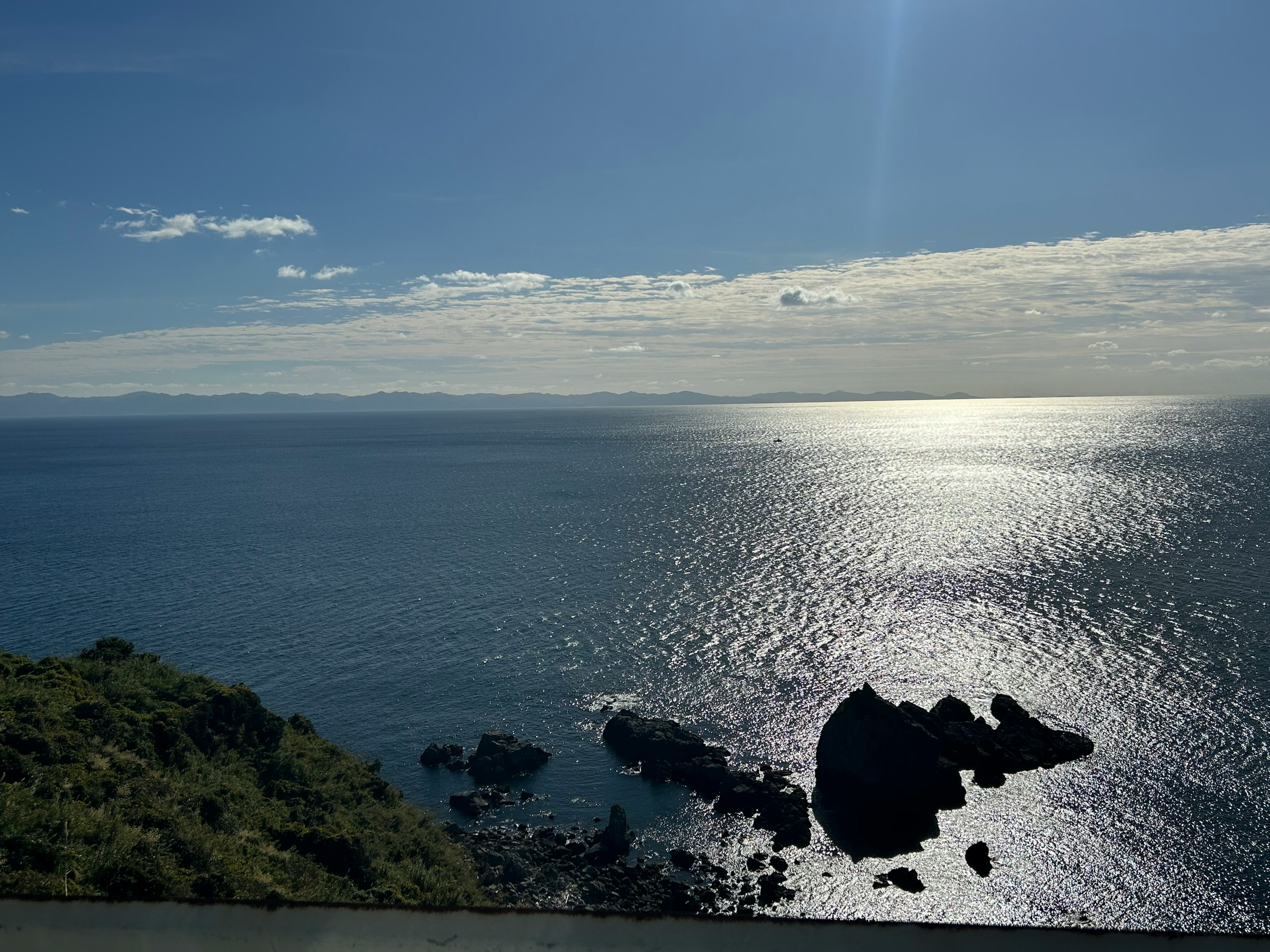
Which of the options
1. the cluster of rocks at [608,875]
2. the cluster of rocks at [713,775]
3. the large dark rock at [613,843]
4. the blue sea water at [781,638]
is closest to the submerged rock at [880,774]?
the blue sea water at [781,638]

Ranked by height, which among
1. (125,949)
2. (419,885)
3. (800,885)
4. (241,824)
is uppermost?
(125,949)

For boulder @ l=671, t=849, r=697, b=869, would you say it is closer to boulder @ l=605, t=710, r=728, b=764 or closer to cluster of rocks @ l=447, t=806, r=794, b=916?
cluster of rocks @ l=447, t=806, r=794, b=916

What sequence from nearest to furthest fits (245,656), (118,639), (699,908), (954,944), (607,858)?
1. (954,944)
2. (699,908)
3. (607,858)
4. (118,639)
5. (245,656)

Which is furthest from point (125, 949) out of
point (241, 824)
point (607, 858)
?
point (607, 858)

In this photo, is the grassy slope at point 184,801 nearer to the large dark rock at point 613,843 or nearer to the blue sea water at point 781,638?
the large dark rock at point 613,843

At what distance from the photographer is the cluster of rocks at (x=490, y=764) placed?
44250mm

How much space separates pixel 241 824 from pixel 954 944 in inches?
Result: 1288

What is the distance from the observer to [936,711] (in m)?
51.5

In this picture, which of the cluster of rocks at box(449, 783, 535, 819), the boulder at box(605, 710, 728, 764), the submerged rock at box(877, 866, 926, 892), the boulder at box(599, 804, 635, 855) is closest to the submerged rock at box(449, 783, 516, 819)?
the cluster of rocks at box(449, 783, 535, 819)

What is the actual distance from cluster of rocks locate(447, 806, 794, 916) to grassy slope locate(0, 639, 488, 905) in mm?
1948

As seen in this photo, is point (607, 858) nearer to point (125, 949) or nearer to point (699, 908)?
point (699, 908)

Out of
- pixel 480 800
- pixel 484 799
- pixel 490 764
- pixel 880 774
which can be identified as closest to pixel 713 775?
pixel 880 774

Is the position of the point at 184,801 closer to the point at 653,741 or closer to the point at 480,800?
the point at 480,800

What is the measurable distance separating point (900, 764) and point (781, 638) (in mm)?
24797
